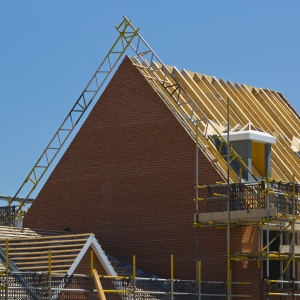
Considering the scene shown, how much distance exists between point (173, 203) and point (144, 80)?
5094mm

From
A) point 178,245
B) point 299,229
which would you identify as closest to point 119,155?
point 178,245

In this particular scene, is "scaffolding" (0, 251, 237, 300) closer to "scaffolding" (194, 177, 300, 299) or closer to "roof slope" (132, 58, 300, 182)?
"scaffolding" (194, 177, 300, 299)

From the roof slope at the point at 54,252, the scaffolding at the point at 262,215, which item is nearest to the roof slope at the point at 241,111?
the scaffolding at the point at 262,215

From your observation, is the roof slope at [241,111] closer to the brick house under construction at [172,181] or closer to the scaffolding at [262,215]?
the brick house under construction at [172,181]

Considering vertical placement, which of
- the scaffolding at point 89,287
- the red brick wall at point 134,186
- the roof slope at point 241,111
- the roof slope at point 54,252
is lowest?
the scaffolding at point 89,287

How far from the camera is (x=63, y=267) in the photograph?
35062 millimetres

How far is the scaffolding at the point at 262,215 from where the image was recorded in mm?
37156

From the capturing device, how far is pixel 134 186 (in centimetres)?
4134

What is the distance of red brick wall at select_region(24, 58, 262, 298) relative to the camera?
39.5 meters

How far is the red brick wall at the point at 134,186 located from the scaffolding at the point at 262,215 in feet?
2.22

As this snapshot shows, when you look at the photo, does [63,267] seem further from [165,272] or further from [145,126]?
[145,126]

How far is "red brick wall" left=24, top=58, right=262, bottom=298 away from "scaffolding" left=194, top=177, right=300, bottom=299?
2.22 ft

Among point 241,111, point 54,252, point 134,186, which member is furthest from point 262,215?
point 241,111

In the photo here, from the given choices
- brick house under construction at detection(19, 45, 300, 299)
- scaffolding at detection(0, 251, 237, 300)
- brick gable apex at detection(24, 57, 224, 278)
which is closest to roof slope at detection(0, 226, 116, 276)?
scaffolding at detection(0, 251, 237, 300)
